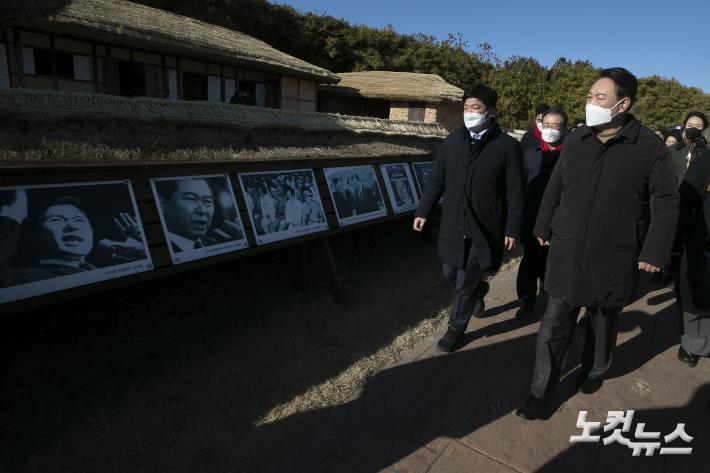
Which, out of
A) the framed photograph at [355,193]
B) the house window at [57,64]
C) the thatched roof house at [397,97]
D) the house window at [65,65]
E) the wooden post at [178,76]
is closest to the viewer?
the framed photograph at [355,193]

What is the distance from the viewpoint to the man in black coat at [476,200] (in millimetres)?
3033

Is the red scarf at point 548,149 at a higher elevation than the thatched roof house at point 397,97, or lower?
lower

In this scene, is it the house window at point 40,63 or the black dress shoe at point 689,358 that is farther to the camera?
the house window at point 40,63

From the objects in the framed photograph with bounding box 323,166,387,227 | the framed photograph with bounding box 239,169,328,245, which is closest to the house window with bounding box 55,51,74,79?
the framed photograph with bounding box 323,166,387,227

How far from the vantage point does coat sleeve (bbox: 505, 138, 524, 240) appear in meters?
3.02

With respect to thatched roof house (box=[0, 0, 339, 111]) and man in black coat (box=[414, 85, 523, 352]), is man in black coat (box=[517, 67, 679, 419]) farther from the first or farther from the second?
thatched roof house (box=[0, 0, 339, 111])

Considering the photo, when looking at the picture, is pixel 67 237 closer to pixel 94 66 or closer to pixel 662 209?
pixel 662 209

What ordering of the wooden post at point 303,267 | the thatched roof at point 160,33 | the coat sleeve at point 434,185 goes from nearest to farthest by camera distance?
the coat sleeve at point 434,185 → the wooden post at point 303,267 → the thatched roof at point 160,33

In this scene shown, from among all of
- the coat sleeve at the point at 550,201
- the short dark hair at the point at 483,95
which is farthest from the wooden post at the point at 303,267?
the coat sleeve at the point at 550,201

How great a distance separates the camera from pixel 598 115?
7.61ft

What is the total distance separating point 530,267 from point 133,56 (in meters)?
12.0

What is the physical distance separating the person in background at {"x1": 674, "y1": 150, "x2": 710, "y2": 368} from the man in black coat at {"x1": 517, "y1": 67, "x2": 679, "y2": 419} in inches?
25.6

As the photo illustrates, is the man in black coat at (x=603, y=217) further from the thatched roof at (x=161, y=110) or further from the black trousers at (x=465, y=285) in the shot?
the thatched roof at (x=161, y=110)

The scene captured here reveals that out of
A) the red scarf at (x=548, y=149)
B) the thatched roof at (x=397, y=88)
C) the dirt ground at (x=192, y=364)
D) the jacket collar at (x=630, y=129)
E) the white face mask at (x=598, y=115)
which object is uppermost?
the thatched roof at (x=397, y=88)
